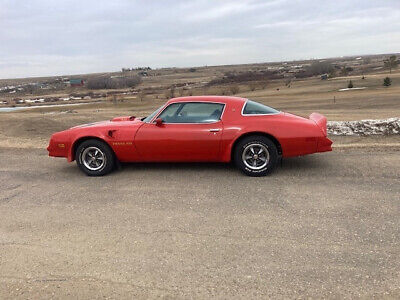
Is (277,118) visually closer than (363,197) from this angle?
No

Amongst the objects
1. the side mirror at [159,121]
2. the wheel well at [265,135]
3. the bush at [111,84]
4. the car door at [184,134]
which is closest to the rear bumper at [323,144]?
the wheel well at [265,135]

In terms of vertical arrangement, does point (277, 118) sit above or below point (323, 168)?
above

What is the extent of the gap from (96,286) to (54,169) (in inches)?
165

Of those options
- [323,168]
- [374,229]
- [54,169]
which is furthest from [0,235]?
[323,168]

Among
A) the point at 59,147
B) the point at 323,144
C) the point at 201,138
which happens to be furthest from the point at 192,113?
the point at 59,147

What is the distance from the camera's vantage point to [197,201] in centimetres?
478

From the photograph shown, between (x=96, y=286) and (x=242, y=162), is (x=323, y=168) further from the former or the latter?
(x=96, y=286)

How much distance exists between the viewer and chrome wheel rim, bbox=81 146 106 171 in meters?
6.14

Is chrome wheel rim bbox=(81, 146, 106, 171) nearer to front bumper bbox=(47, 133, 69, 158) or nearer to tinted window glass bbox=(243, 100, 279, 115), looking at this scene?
front bumper bbox=(47, 133, 69, 158)

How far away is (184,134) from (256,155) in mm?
1200

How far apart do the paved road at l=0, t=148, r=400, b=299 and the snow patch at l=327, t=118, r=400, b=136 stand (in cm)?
275

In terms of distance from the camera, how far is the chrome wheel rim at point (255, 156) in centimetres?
569

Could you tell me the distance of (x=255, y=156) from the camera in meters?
5.71

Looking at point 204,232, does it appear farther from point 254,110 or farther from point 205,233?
point 254,110
